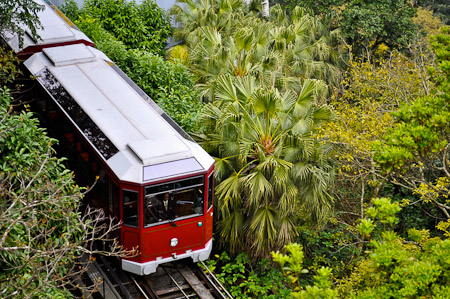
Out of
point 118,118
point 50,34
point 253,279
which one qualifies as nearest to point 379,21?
point 50,34

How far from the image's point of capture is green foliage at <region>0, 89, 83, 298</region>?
28.4 feet

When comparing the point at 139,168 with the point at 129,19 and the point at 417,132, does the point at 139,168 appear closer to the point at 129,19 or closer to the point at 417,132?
the point at 417,132

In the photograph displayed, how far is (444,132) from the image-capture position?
30.3ft

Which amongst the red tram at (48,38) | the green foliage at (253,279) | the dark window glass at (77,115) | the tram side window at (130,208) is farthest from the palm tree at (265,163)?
the red tram at (48,38)

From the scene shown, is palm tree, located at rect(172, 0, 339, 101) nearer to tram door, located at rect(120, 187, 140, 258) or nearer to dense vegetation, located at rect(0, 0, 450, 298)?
dense vegetation, located at rect(0, 0, 450, 298)

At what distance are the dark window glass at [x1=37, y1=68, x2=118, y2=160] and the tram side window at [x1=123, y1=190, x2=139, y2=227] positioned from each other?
0.95 meters

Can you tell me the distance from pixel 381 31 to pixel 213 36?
8386 mm

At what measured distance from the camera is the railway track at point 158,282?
11742 millimetres

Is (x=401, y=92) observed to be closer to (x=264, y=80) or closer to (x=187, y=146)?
(x=264, y=80)

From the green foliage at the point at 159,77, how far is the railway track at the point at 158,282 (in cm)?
400

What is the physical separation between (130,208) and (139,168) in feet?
2.88

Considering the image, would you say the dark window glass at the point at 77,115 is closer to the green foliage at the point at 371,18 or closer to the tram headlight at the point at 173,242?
the tram headlight at the point at 173,242

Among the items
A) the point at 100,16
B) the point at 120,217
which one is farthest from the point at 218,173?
the point at 100,16

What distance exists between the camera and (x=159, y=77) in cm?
1672
